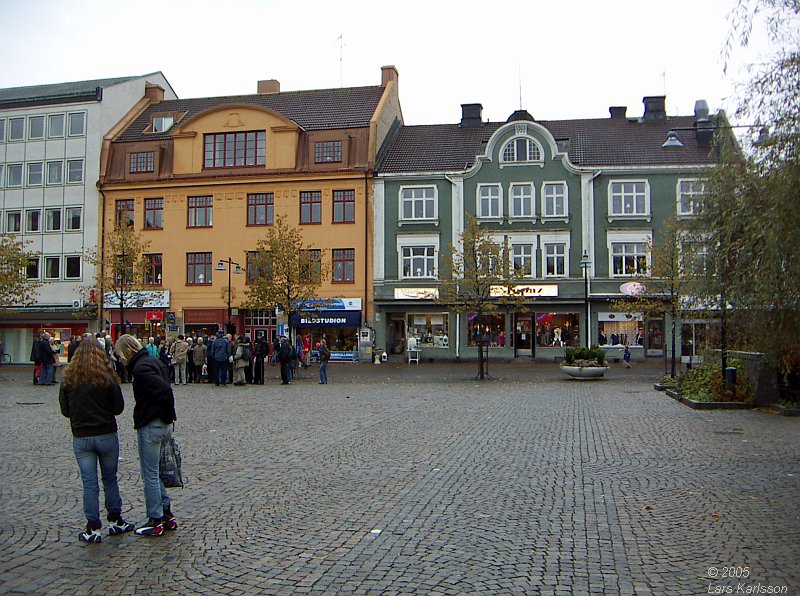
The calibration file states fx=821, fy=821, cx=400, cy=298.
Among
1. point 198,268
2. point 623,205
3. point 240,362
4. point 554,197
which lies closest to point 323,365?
point 240,362

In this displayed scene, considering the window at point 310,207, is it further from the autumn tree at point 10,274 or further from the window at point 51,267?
the autumn tree at point 10,274

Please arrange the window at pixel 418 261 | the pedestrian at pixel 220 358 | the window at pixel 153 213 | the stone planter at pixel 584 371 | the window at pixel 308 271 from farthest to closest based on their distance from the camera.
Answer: the window at pixel 153 213 < the window at pixel 418 261 < the window at pixel 308 271 < the stone planter at pixel 584 371 < the pedestrian at pixel 220 358

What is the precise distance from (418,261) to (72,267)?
21.5 meters

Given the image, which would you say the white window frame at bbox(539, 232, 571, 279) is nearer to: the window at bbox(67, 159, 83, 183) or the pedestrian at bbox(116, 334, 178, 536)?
the window at bbox(67, 159, 83, 183)

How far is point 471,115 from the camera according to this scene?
50656 mm

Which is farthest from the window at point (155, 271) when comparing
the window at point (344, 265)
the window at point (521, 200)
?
the window at point (521, 200)

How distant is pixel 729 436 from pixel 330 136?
1456 inches

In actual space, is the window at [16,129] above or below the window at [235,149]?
above

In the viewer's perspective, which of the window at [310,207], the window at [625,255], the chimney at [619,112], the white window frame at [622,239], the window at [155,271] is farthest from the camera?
the chimney at [619,112]

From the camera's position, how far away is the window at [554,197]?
1764 inches

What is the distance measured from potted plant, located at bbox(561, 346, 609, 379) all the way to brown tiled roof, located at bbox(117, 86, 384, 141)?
73.2 feet

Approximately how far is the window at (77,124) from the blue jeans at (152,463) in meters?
47.6

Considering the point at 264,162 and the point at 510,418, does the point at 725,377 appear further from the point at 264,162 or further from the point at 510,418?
the point at 264,162

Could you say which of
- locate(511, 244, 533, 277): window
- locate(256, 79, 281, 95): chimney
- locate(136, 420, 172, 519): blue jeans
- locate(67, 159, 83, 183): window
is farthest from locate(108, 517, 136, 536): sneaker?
locate(256, 79, 281, 95): chimney
